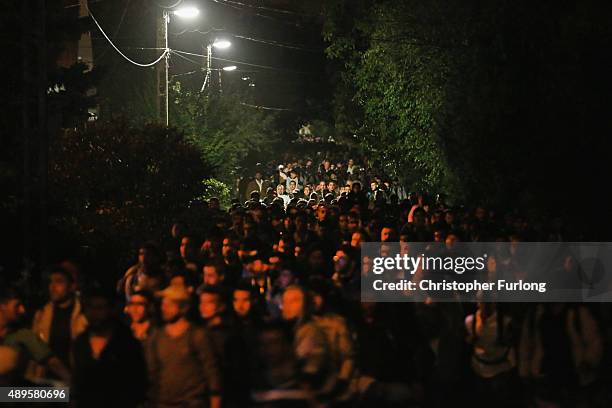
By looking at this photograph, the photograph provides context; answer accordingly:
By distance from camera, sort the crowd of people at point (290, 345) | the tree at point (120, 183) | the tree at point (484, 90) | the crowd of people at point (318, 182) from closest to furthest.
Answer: the crowd of people at point (290, 345) < the tree at point (484, 90) < the tree at point (120, 183) < the crowd of people at point (318, 182)

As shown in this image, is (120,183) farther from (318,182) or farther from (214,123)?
(318,182)

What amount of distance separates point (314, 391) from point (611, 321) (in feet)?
13.9

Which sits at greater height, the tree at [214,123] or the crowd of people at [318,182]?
the tree at [214,123]

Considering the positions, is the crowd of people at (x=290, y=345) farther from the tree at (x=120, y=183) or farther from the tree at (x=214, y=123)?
the tree at (x=214, y=123)

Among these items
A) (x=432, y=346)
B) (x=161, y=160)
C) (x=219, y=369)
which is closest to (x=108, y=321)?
(x=219, y=369)

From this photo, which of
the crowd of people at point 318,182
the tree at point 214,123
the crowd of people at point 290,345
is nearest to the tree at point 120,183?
the crowd of people at point 290,345

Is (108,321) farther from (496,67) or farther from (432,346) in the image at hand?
(496,67)

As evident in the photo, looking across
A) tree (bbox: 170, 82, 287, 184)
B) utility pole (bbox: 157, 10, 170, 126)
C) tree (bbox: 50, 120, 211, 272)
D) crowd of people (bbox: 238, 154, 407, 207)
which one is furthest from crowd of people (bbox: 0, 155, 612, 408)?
tree (bbox: 170, 82, 287, 184)

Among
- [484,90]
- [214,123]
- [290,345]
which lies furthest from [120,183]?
[214,123]

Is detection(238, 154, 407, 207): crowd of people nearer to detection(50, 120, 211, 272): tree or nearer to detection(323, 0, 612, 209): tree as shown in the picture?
detection(323, 0, 612, 209): tree

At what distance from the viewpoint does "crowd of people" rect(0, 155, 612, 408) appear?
7.79m

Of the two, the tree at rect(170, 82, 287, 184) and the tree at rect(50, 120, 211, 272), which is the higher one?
the tree at rect(170, 82, 287, 184)

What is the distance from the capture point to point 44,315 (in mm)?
9117

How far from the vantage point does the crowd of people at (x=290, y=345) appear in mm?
7785
